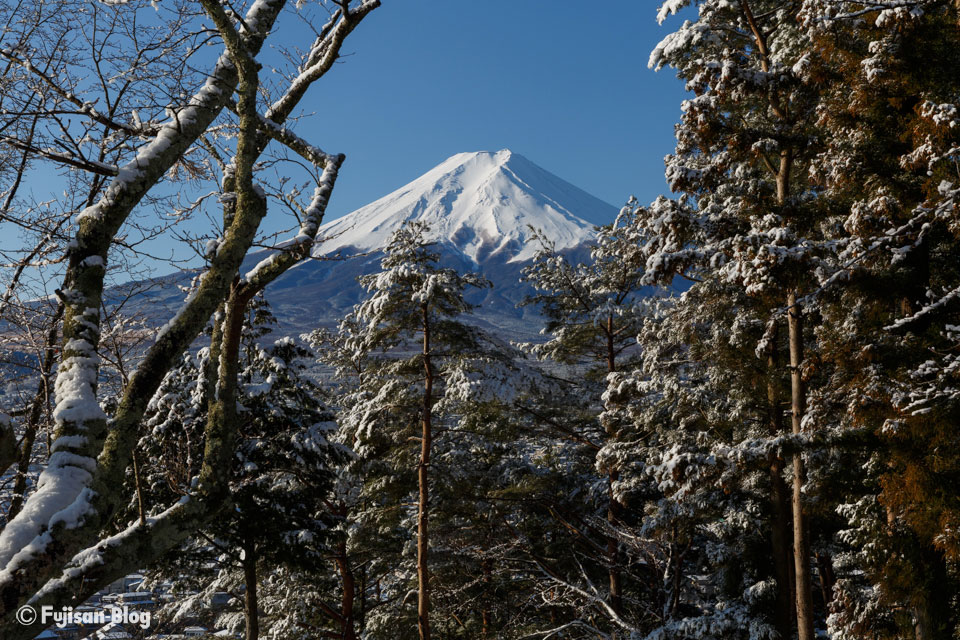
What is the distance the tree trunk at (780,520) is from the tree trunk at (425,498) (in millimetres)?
6116

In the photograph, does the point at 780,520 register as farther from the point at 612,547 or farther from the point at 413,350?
the point at 413,350

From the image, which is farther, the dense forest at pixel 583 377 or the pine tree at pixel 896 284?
the pine tree at pixel 896 284

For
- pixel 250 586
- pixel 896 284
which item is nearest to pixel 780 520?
pixel 896 284

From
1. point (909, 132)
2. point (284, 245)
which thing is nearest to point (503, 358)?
point (909, 132)

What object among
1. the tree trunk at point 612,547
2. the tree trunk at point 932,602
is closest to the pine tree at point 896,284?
the tree trunk at point 932,602

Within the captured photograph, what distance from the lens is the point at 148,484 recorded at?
12023mm

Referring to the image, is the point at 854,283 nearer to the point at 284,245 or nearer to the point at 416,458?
the point at 284,245

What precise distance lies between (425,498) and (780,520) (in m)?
6.30

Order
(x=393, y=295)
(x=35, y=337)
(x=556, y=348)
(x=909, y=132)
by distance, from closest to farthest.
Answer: (x=35, y=337) < (x=909, y=132) < (x=393, y=295) < (x=556, y=348)

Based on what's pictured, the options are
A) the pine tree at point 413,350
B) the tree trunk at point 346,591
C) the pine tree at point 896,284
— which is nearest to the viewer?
the pine tree at point 896,284

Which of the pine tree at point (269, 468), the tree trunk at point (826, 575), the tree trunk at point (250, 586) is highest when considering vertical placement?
the pine tree at point (269, 468)

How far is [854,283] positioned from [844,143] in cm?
173

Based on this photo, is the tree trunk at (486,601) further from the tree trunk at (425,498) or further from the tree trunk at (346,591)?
the tree trunk at (425,498)

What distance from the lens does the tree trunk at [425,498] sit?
1176 cm
